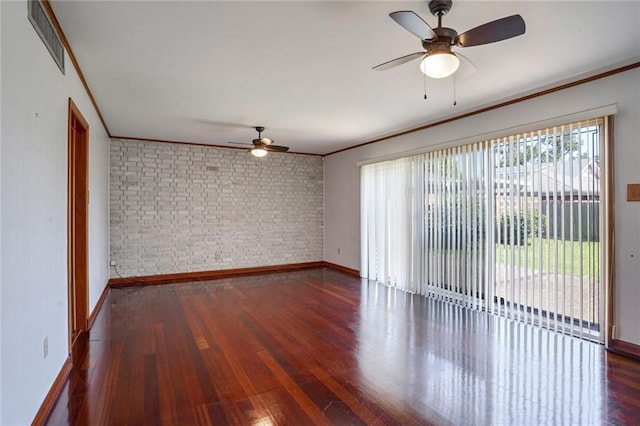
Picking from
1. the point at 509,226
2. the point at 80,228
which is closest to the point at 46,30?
the point at 80,228

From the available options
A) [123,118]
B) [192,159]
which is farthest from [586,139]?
[192,159]

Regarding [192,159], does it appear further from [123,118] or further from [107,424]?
[107,424]

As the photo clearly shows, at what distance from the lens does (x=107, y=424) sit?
2055 mm

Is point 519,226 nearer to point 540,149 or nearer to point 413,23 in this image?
point 540,149

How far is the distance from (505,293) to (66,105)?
4.84 m

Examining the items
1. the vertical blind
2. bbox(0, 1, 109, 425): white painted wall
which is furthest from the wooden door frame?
the vertical blind

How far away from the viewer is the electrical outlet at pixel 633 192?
2995 millimetres

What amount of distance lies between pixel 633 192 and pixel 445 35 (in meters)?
2.40

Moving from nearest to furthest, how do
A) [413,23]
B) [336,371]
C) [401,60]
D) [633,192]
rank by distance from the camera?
1. [413,23]
2. [401,60]
3. [336,371]
4. [633,192]

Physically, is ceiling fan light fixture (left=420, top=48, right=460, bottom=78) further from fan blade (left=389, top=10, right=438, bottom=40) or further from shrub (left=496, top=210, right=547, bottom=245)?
shrub (left=496, top=210, right=547, bottom=245)

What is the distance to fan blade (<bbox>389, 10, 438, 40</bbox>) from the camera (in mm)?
1811

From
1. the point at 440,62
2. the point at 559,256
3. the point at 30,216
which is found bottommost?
the point at 559,256

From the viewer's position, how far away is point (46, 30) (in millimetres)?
2174

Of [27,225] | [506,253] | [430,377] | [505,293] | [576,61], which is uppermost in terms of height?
[576,61]
